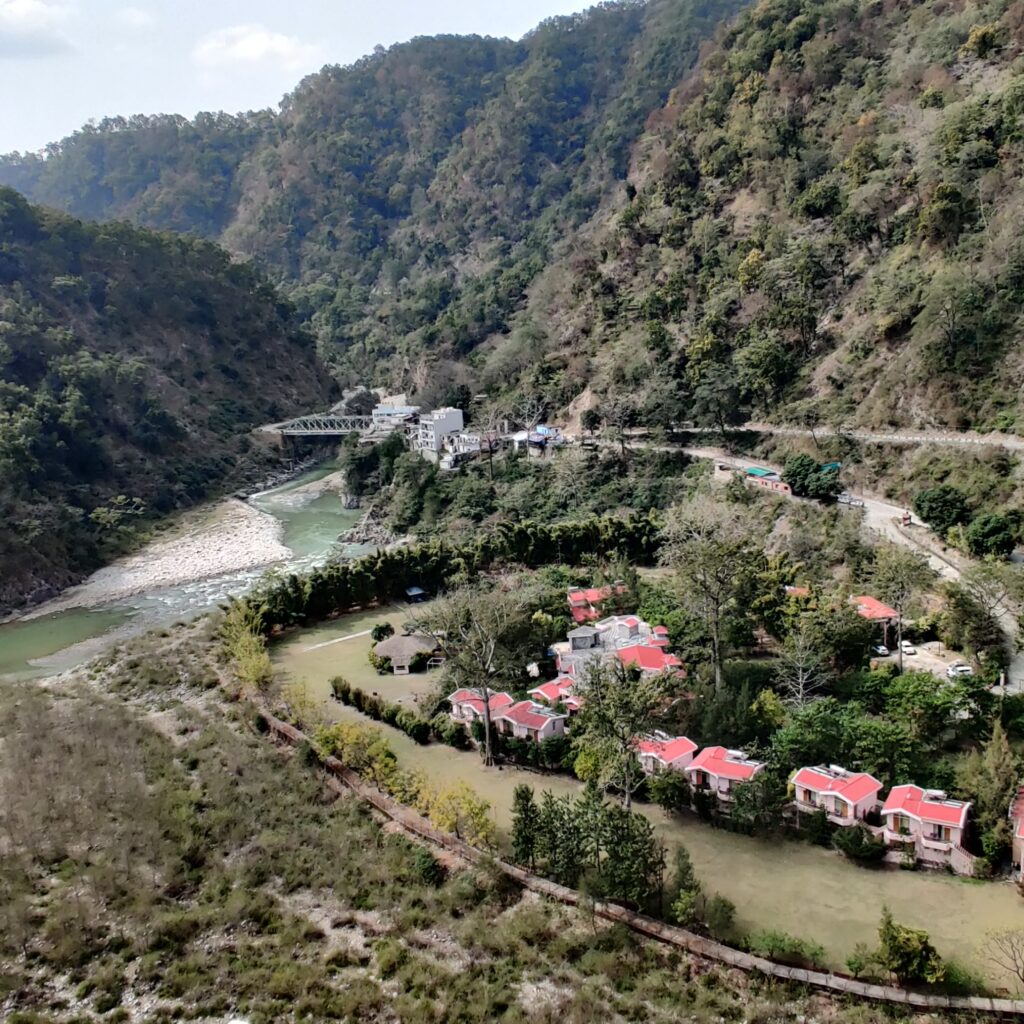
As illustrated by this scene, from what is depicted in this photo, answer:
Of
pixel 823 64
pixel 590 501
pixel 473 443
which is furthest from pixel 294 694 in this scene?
pixel 823 64

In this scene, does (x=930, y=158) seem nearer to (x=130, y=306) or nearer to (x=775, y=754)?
(x=775, y=754)

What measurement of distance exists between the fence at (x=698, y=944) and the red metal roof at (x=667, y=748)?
4.23m

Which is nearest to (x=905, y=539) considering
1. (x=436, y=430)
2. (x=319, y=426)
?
(x=436, y=430)

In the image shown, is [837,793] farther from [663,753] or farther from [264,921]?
[264,921]

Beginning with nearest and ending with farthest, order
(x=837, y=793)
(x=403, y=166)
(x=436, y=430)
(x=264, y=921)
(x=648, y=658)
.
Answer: (x=264, y=921) < (x=837, y=793) < (x=648, y=658) < (x=436, y=430) < (x=403, y=166)

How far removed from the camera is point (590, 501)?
39719mm

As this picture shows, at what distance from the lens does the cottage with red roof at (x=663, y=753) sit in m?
18.6

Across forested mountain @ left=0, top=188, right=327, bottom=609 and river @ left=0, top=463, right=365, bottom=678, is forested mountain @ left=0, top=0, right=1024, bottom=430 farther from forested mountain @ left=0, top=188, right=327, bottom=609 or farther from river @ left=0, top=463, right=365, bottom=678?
river @ left=0, top=463, right=365, bottom=678

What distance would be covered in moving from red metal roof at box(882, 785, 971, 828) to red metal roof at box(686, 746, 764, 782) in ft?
8.87

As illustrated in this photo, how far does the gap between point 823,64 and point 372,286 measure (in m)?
66.5

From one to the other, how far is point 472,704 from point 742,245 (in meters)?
36.3

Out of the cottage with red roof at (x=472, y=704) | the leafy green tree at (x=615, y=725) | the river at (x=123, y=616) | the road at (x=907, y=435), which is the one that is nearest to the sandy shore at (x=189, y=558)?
the river at (x=123, y=616)

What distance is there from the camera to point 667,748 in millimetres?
19016

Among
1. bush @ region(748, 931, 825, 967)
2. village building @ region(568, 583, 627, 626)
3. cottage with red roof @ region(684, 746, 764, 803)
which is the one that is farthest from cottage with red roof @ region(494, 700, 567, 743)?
bush @ region(748, 931, 825, 967)
